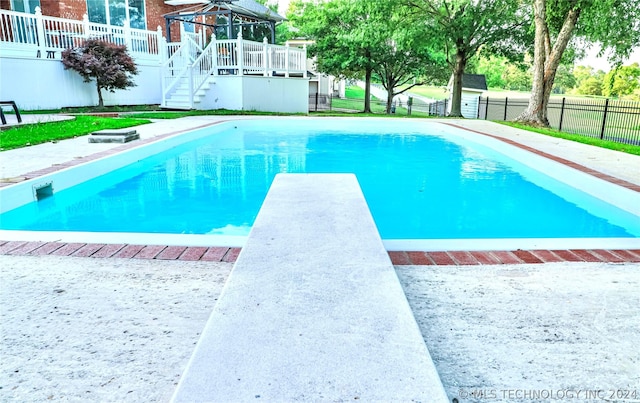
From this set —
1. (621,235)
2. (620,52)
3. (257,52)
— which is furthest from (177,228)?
(620,52)

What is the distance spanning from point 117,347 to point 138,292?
0.58 meters

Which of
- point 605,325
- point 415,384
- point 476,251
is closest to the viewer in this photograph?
point 415,384

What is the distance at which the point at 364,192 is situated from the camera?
648 cm

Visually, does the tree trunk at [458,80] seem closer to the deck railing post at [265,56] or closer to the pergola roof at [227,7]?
the pergola roof at [227,7]

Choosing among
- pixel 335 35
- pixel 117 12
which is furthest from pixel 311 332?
pixel 335 35

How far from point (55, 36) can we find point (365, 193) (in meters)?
13.3

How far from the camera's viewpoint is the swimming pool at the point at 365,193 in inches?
192

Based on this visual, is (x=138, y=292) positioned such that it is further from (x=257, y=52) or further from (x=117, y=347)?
(x=257, y=52)

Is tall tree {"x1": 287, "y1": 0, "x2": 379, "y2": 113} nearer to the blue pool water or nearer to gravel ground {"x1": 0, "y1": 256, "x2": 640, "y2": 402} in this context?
the blue pool water

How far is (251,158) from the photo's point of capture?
8.79 meters

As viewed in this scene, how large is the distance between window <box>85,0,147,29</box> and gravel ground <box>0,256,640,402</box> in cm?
1660

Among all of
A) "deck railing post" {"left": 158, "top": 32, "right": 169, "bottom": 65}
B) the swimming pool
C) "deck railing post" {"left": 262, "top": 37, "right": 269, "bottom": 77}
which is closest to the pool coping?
the swimming pool

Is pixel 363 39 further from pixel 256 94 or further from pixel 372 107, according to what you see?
pixel 372 107

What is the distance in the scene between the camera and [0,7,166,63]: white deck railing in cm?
1288
